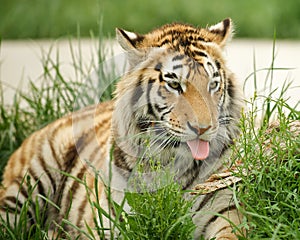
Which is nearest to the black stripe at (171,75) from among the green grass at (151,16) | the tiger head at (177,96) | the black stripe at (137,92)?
the tiger head at (177,96)

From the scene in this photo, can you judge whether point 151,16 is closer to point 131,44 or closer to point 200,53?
point 131,44

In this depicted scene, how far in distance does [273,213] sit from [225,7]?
7426 millimetres

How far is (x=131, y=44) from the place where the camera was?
3881 mm

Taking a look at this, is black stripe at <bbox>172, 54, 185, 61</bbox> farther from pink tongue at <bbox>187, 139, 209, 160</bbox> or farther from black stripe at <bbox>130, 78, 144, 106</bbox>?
pink tongue at <bbox>187, 139, 209, 160</bbox>

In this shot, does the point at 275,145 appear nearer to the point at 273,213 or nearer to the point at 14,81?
the point at 273,213

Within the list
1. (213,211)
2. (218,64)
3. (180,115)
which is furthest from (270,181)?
(218,64)

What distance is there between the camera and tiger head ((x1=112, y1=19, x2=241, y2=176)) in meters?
3.66

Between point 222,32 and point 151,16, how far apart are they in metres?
6.45

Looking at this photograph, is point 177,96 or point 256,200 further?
point 177,96

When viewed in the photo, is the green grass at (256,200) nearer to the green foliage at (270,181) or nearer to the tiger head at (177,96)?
the green foliage at (270,181)

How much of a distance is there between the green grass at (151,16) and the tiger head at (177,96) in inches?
236

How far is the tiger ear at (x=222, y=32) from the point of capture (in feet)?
13.1

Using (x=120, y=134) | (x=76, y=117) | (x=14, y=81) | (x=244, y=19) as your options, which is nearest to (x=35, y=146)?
(x=76, y=117)

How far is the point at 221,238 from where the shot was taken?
3551mm
